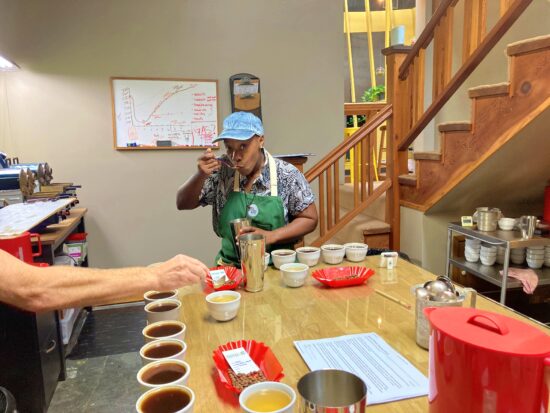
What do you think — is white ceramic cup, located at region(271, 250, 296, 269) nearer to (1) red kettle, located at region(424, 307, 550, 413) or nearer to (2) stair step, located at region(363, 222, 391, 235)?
(1) red kettle, located at region(424, 307, 550, 413)

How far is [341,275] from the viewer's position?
5.36 feet

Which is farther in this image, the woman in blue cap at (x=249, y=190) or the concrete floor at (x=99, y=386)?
the concrete floor at (x=99, y=386)

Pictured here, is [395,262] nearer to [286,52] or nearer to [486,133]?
[486,133]

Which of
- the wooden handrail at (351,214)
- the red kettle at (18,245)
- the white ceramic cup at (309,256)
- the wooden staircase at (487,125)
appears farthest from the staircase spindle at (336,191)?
the red kettle at (18,245)

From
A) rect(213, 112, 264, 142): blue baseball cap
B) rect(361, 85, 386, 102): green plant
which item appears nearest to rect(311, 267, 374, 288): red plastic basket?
rect(213, 112, 264, 142): blue baseball cap

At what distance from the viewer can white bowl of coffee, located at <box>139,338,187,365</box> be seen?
3.14 ft

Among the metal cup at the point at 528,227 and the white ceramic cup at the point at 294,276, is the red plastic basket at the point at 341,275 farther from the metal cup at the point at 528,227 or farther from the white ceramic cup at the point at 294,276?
the metal cup at the point at 528,227

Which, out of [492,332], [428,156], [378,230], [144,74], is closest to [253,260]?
[492,332]

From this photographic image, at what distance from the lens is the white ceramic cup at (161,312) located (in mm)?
1227

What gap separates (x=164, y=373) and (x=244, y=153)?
1.31 meters

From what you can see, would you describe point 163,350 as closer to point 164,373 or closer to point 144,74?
point 164,373

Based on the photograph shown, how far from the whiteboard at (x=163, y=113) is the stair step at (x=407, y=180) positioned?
73.9 inches

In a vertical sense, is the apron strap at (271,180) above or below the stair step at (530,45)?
below

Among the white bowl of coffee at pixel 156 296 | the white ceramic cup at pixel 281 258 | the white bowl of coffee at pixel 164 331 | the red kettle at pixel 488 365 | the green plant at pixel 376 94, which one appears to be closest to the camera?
the red kettle at pixel 488 365
